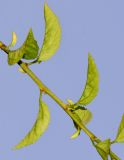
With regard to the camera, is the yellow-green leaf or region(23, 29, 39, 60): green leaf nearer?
region(23, 29, 39, 60): green leaf

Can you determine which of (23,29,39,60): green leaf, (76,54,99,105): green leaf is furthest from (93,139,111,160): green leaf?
(23,29,39,60): green leaf

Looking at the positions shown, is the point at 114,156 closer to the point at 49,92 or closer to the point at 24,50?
the point at 49,92

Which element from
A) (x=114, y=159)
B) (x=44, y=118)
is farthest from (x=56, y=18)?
(x=114, y=159)

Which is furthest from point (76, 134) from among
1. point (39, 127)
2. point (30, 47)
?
point (30, 47)

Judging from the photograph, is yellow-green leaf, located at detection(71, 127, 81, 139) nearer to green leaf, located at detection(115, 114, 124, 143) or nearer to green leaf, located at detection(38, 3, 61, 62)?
green leaf, located at detection(115, 114, 124, 143)

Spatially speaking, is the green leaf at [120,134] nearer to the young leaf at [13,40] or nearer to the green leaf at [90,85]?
the green leaf at [90,85]

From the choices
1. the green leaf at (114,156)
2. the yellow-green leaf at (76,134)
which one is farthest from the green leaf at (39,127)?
the green leaf at (114,156)
